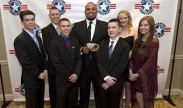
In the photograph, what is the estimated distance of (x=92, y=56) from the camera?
334 centimetres

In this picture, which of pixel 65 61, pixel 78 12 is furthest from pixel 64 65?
pixel 78 12

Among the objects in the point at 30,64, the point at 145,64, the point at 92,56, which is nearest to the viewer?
the point at 30,64

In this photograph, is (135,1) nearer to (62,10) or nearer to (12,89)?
(62,10)

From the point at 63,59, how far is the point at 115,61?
72cm

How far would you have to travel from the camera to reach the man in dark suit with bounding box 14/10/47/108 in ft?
9.21

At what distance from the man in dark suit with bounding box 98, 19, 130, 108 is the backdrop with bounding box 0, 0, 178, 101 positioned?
1.03 metres

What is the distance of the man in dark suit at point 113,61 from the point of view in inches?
114

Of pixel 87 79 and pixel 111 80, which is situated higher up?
pixel 111 80

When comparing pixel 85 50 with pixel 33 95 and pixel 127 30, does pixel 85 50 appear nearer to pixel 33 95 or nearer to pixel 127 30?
pixel 127 30

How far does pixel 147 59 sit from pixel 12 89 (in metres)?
2.70

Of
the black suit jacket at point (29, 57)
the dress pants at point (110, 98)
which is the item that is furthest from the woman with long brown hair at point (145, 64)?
the black suit jacket at point (29, 57)

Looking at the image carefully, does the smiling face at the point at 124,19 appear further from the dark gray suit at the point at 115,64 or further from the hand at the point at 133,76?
the hand at the point at 133,76

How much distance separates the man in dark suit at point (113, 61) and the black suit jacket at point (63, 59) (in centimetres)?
35

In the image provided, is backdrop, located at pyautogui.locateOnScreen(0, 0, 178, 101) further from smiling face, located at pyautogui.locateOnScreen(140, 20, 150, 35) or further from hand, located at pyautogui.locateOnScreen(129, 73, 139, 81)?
hand, located at pyautogui.locateOnScreen(129, 73, 139, 81)
